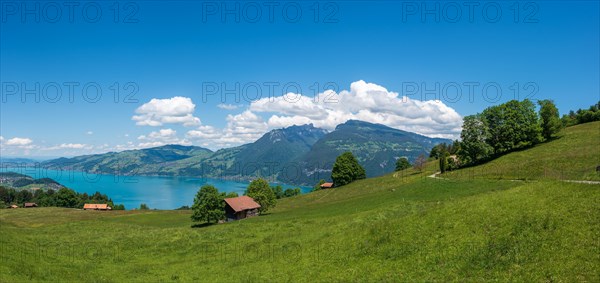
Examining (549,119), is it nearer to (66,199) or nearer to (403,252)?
(403,252)

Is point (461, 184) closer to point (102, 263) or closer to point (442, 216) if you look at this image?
point (442, 216)

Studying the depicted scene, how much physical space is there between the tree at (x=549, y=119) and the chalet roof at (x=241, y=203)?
73.4m

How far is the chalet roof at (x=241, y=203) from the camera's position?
80.4m

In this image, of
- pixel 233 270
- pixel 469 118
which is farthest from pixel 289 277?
pixel 469 118

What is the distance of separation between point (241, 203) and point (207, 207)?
10.4 m

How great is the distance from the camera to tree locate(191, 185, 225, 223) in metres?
74.2

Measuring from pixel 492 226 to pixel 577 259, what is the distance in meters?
5.75

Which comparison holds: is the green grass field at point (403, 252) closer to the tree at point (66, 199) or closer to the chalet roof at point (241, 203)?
the chalet roof at point (241, 203)

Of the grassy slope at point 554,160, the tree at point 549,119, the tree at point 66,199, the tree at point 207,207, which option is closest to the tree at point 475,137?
the grassy slope at point 554,160

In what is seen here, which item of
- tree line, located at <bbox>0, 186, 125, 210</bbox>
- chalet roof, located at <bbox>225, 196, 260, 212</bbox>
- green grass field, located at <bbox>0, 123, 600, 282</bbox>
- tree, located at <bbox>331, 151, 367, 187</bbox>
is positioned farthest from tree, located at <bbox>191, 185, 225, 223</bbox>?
tree line, located at <bbox>0, 186, 125, 210</bbox>

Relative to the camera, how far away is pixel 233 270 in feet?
94.4

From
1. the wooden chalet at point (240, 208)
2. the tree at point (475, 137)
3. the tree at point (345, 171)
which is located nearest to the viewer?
the tree at point (475, 137)

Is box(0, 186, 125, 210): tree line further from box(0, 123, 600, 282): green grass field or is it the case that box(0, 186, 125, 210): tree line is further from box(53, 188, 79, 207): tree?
box(0, 123, 600, 282): green grass field

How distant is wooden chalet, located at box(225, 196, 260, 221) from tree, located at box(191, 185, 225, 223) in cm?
353
